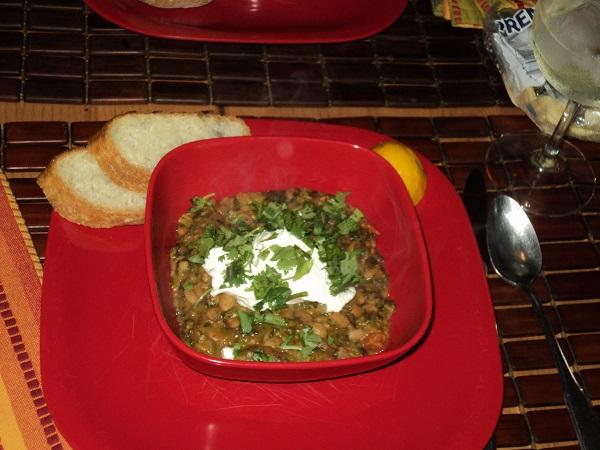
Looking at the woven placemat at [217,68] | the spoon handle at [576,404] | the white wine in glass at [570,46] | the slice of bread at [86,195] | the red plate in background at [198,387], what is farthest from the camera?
the woven placemat at [217,68]

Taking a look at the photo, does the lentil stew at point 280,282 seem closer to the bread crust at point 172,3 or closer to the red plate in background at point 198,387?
the red plate in background at point 198,387

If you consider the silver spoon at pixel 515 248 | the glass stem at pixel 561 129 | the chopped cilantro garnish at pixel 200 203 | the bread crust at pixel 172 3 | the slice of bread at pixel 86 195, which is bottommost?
the silver spoon at pixel 515 248

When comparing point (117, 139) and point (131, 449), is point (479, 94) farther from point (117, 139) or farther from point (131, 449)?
point (131, 449)

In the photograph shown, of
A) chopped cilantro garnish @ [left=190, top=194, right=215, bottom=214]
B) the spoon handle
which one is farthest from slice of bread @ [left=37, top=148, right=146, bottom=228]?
the spoon handle

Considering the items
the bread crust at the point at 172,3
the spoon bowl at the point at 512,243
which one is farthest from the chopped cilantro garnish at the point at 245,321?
the bread crust at the point at 172,3

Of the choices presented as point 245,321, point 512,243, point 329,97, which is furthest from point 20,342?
point 512,243

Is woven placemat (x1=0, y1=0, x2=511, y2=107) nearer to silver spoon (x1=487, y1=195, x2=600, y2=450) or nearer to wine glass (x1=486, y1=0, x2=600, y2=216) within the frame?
wine glass (x1=486, y1=0, x2=600, y2=216)

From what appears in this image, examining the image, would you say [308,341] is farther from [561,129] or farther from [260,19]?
[260,19]
